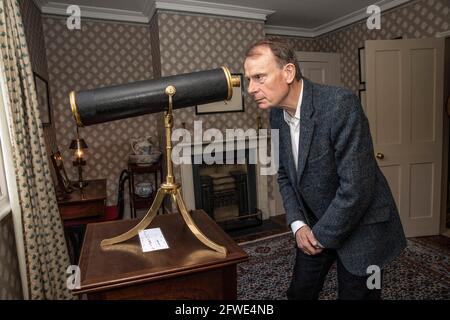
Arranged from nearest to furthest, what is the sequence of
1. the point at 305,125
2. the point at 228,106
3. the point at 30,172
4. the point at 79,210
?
the point at 305,125
the point at 30,172
the point at 79,210
the point at 228,106

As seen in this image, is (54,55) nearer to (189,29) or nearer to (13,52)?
(189,29)

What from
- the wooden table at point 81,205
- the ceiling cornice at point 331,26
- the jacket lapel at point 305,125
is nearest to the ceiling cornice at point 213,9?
the ceiling cornice at point 331,26

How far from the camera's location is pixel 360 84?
4.53 metres

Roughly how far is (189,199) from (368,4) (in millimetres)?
3396

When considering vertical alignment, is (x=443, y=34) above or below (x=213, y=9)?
below

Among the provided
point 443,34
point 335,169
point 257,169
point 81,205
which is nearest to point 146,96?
point 335,169

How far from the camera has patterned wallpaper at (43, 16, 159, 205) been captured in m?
3.76

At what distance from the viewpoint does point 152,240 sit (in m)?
1.14

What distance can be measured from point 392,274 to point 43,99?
12.0 feet

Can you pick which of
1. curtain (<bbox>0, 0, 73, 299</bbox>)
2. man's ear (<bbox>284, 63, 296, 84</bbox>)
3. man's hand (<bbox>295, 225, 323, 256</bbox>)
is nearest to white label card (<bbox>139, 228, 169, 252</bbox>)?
man's hand (<bbox>295, 225, 323, 256</bbox>)

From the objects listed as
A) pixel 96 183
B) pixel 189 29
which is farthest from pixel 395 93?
pixel 96 183

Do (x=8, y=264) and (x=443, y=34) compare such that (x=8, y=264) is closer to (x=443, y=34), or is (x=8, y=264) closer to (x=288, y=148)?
(x=288, y=148)

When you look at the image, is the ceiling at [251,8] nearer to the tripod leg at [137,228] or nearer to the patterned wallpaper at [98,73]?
the patterned wallpaper at [98,73]

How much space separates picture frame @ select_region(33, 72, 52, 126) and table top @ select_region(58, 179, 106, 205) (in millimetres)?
751
